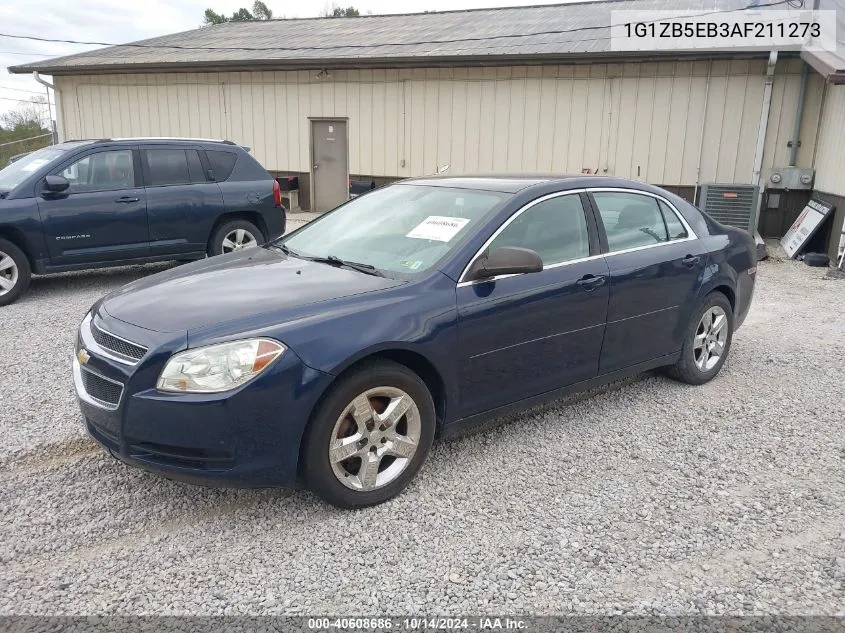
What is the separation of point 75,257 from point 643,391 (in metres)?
6.06

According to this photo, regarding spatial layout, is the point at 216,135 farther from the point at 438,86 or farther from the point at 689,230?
the point at 689,230

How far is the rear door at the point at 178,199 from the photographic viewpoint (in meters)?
7.94

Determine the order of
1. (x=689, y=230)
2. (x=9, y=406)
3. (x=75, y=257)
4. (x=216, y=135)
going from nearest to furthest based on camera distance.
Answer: (x=9, y=406)
(x=689, y=230)
(x=75, y=257)
(x=216, y=135)

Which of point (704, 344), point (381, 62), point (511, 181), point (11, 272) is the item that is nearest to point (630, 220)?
point (511, 181)

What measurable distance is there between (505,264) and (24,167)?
21.4 ft

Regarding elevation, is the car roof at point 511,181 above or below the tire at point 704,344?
above

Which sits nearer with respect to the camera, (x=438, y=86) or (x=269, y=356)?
(x=269, y=356)

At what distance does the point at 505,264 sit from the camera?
3488 mm

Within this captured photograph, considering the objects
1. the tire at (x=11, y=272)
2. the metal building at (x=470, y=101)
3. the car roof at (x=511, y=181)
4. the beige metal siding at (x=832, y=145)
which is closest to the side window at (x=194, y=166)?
the tire at (x=11, y=272)

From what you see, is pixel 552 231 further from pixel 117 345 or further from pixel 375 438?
pixel 117 345

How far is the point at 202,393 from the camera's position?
2.84m

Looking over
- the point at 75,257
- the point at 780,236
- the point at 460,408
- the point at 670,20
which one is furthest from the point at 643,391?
the point at 670,20

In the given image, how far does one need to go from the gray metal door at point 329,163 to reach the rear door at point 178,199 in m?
7.33

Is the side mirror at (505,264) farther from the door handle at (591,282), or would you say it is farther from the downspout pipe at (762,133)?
the downspout pipe at (762,133)
